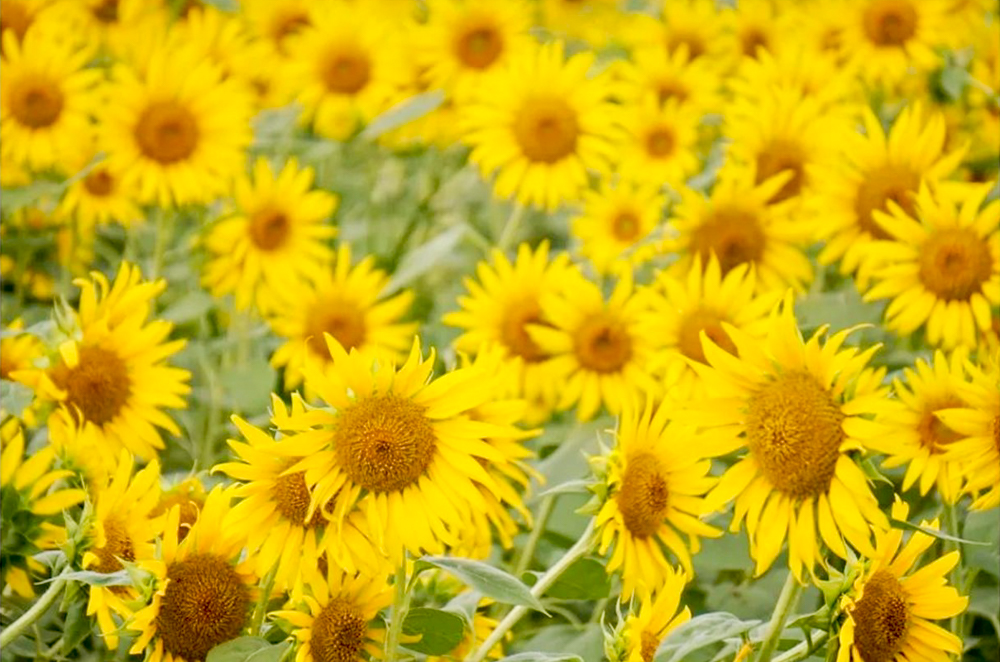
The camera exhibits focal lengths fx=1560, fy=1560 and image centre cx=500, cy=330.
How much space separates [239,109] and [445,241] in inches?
16.1

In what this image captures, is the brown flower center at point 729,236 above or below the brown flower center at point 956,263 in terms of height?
below

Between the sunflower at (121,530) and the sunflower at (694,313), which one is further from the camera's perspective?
the sunflower at (694,313)

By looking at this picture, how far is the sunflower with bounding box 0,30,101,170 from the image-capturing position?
2.26 meters

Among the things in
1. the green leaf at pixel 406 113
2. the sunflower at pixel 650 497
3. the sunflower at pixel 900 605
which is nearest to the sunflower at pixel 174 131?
the green leaf at pixel 406 113

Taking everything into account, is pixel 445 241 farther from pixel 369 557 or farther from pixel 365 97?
pixel 369 557

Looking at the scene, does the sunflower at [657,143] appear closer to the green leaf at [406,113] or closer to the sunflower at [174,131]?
the green leaf at [406,113]

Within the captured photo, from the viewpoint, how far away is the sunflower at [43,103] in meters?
2.26

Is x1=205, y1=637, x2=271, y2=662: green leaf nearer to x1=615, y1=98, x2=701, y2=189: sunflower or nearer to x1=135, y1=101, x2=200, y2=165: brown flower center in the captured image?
x1=135, y1=101, x2=200, y2=165: brown flower center

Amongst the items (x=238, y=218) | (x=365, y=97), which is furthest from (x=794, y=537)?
(x=365, y=97)

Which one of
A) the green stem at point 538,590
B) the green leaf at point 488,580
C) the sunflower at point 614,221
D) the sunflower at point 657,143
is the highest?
the green leaf at point 488,580

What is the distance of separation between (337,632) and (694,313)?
2.51 ft

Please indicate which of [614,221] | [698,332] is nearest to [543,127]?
[614,221]

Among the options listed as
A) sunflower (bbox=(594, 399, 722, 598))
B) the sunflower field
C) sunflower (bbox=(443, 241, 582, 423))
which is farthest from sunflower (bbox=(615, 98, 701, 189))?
sunflower (bbox=(594, 399, 722, 598))

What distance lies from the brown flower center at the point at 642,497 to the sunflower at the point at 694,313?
1.43 ft
